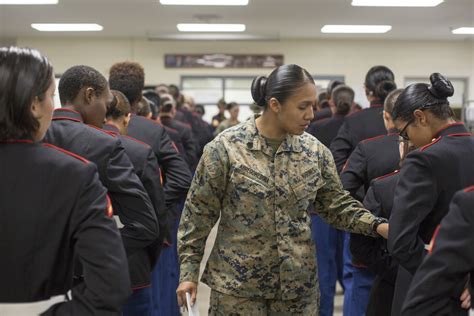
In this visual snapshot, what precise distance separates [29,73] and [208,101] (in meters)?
12.4

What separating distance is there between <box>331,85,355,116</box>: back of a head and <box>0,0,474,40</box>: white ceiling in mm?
4505

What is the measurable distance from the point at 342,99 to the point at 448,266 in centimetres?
336

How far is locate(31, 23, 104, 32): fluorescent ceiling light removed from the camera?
1155 centimetres

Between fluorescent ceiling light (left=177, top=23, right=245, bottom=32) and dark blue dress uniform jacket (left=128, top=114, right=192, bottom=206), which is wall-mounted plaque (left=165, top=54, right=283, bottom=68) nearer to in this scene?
fluorescent ceiling light (left=177, top=23, right=245, bottom=32)

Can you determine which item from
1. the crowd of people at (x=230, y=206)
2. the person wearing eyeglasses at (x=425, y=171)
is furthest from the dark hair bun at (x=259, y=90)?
the person wearing eyeglasses at (x=425, y=171)

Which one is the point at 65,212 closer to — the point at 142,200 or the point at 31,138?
the point at 31,138

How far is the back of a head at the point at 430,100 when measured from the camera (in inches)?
86.2

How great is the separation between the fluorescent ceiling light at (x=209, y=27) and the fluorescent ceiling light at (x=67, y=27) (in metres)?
1.56

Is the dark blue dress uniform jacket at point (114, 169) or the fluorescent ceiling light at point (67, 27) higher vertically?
the fluorescent ceiling light at point (67, 27)

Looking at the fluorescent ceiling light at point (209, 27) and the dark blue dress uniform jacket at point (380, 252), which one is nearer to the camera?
the dark blue dress uniform jacket at point (380, 252)

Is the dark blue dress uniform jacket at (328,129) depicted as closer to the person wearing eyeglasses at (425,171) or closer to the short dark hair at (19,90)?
the person wearing eyeglasses at (425,171)

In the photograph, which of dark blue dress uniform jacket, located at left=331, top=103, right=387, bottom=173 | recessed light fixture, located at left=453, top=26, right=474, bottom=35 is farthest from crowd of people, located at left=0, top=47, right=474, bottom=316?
recessed light fixture, located at left=453, top=26, right=474, bottom=35

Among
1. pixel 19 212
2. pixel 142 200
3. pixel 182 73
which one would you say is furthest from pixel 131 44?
pixel 19 212

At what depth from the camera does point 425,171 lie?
80.3 inches
